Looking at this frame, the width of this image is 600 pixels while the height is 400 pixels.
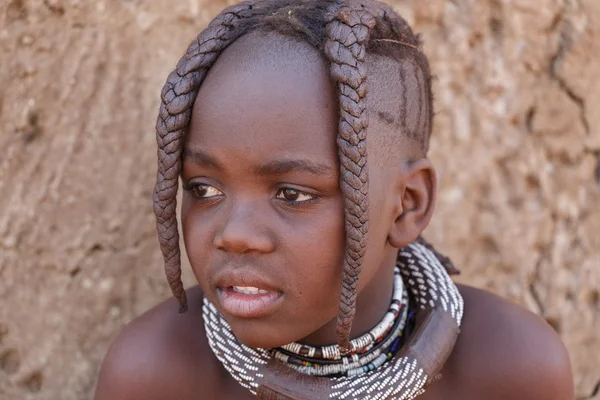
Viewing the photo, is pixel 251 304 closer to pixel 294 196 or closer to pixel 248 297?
pixel 248 297

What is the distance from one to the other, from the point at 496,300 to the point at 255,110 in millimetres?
911

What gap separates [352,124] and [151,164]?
3.25 ft

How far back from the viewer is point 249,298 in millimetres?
1612

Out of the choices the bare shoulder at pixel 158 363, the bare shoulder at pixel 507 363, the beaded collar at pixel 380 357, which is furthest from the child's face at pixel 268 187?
the bare shoulder at pixel 507 363

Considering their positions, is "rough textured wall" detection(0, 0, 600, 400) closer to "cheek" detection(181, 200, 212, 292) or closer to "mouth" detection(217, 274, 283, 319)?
"cheek" detection(181, 200, 212, 292)

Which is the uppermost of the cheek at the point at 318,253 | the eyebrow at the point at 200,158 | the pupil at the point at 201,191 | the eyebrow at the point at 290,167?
the eyebrow at the point at 200,158

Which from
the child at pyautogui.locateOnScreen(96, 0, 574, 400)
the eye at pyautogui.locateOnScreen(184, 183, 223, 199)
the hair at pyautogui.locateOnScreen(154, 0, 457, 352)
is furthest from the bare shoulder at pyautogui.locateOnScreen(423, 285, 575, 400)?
the eye at pyautogui.locateOnScreen(184, 183, 223, 199)

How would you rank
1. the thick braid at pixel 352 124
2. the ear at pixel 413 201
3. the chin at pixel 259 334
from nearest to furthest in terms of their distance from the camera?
the thick braid at pixel 352 124 → the chin at pixel 259 334 → the ear at pixel 413 201

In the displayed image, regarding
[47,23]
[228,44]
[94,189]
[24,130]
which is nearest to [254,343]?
[228,44]

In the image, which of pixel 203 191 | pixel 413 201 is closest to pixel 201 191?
pixel 203 191

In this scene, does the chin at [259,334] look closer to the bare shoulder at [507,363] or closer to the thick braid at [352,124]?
the thick braid at [352,124]

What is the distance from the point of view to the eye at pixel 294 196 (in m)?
1.59

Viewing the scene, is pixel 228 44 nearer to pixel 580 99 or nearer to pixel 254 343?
pixel 254 343

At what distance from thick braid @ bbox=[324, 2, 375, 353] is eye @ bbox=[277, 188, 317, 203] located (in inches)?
3.2
